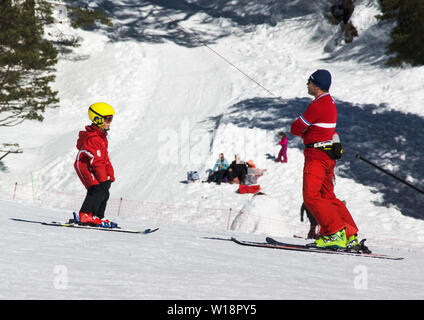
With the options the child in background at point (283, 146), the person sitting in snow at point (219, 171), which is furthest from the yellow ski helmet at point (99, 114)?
the child in background at point (283, 146)

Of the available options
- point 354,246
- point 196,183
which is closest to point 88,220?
point 354,246

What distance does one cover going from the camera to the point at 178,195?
2042 cm

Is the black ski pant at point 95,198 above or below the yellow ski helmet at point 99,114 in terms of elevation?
below

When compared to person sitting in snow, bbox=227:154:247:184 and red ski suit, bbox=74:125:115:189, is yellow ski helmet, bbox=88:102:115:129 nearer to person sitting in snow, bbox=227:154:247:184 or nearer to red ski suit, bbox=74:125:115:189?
red ski suit, bbox=74:125:115:189

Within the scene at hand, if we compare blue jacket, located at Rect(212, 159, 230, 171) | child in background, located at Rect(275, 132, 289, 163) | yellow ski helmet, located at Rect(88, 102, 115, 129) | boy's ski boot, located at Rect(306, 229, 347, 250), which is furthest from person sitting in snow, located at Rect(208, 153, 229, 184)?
boy's ski boot, located at Rect(306, 229, 347, 250)

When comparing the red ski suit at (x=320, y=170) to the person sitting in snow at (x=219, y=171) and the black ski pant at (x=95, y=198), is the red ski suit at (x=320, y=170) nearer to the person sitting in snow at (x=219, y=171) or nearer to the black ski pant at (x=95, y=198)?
the black ski pant at (x=95, y=198)

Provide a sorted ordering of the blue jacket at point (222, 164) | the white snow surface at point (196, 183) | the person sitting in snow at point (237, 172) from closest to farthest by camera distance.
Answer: the white snow surface at point (196, 183) → the person sitting in snow at point (237, 172) → the blue jacket at point (222, 164)

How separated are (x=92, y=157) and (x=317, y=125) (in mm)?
3046

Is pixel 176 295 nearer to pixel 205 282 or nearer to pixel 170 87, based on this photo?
pixel 205 282

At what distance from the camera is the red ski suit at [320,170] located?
630 cm

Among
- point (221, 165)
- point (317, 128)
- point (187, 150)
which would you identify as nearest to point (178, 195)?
point (221, 165)

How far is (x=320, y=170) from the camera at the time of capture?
20.7ft

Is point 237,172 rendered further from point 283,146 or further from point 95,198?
point 95,198

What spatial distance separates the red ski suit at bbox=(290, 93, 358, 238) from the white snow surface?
0.52 m
